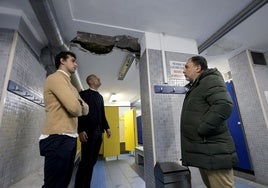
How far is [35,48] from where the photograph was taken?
2.22m

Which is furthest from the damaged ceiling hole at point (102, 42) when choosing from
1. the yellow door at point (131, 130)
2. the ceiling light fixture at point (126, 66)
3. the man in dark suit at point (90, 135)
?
the yellow door at point (131, 130)

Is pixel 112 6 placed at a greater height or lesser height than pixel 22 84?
greater

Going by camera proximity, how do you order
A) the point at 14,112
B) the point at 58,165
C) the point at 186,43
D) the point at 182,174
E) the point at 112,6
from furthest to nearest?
1. the point at 186,43
2. the point at 112,6
3. the point at 14,112
4. the point at 182,174
5. the point at 58,165

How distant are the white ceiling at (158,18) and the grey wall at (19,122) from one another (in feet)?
1.46

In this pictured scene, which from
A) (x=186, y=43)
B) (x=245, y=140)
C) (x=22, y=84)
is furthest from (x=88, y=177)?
(x=245, y=140)

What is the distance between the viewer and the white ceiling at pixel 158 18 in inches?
71.2

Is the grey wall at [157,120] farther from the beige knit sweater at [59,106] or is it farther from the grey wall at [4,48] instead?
the grey wall at [4,48]

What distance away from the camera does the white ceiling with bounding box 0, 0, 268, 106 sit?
5.93 ft

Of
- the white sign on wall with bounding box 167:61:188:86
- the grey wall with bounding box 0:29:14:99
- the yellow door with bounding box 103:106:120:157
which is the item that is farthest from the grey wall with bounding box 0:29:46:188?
the yellow door with bounding box 103:106:120:157

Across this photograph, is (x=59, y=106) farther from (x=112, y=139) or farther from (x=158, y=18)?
(x=112, y=139)

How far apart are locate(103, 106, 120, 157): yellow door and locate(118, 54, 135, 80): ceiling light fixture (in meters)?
1.57

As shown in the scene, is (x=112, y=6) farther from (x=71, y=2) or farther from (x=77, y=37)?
(x=77, y=37)

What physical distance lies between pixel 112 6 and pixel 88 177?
203 cm

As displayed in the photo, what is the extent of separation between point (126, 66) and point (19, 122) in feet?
7.78
